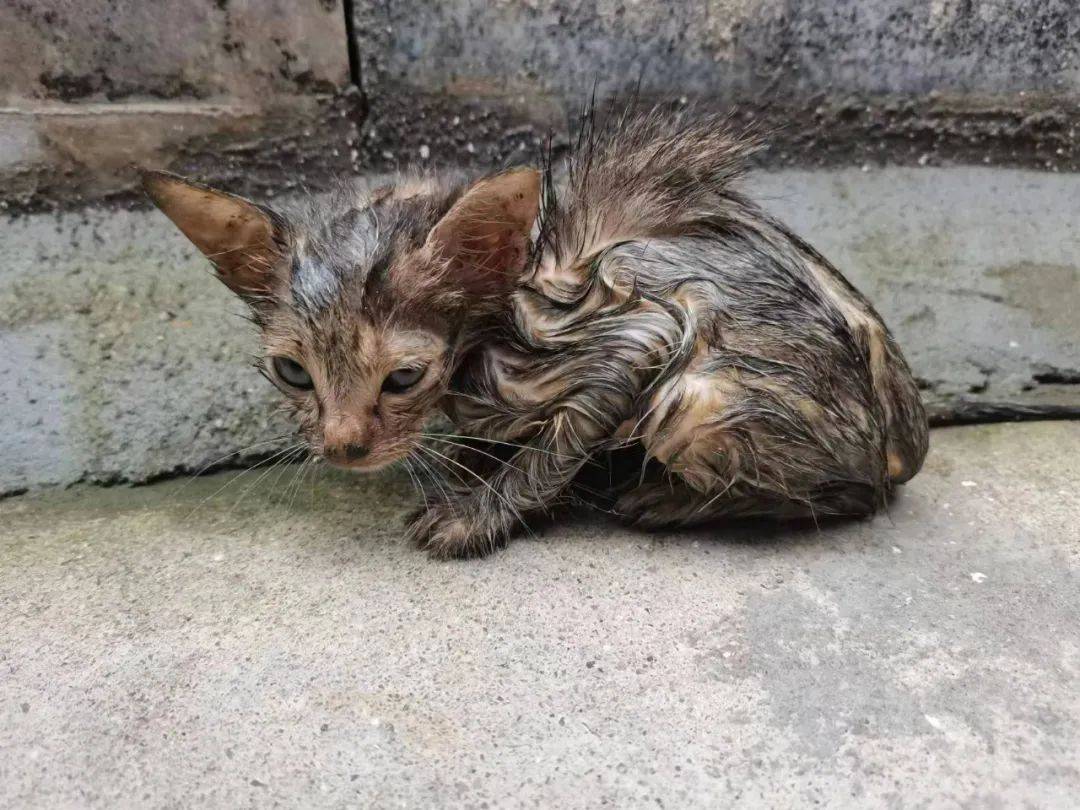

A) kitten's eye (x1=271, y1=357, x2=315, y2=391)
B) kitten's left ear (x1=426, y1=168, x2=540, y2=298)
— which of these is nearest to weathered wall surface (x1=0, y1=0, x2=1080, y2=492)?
kitten's eye (x1=271, y1=357, x2=315, y2=391)

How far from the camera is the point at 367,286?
2082mm

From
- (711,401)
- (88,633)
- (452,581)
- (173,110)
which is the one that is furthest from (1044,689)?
(173,110)

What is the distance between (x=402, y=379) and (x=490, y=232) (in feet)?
1.29

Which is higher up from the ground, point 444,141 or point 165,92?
point 165,92

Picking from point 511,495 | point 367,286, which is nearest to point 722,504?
point 511,495

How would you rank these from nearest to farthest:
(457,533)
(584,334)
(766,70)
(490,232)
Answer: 1. (490,232)
2. (584,334)
3. (457,533)
4. (766,70)

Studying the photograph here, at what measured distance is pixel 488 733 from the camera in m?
1.83

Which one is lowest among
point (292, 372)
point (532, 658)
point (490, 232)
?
point (532, 658)

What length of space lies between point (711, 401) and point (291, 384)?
100 cm

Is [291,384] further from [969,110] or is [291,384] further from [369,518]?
[969,110]

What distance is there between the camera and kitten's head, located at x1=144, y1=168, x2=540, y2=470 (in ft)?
6.82

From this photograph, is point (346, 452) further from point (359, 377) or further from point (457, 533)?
point (457, 533)

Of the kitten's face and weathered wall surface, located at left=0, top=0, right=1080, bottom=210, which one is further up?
weathered wall surface, located at left=0, top=0, right=1080, bottom=210

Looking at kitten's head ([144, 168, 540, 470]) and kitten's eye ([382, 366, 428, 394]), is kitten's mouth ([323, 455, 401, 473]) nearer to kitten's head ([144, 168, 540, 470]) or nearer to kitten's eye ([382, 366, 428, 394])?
kitten's head ([144, 168, 540, 470])
